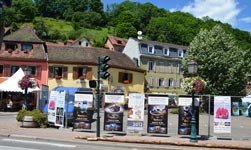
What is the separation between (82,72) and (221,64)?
17655 mm

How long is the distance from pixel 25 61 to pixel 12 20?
233 ft

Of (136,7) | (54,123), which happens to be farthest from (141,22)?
(54,123)

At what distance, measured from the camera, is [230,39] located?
49.3 metres

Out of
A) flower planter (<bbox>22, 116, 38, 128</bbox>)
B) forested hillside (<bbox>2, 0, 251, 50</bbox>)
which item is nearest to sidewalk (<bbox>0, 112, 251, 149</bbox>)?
flower planter (<bbox>22, 116, 38, 128</bbox>)

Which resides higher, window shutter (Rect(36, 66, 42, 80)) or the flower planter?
window shutter (Rect(36, 66, 42, 80))

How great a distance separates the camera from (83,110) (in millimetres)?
20234

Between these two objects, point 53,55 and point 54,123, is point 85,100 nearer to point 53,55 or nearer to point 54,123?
point 54,123

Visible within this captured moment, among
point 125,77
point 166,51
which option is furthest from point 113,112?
point 166,51

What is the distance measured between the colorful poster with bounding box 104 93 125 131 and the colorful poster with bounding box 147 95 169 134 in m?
1.54

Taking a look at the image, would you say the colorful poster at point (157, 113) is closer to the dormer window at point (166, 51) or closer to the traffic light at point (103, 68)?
the traffic light at point (103, 68)

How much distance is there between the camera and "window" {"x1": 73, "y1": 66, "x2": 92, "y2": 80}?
49.1 meters

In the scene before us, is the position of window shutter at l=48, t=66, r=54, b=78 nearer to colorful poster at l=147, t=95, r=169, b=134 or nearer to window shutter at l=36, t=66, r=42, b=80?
window shutter at l=36, t=66, r=42, b=80

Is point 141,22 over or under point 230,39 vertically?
over

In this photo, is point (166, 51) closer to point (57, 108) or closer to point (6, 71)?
point (6, 71)
